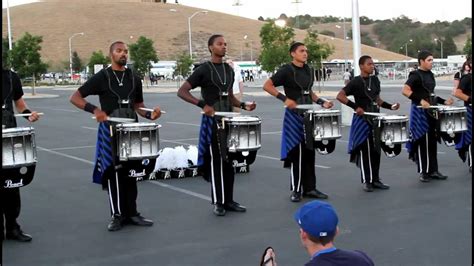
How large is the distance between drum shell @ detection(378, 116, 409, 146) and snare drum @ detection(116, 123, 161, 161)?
335 centimetres

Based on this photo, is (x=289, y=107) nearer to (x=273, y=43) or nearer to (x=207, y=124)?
(x=207, y=124)

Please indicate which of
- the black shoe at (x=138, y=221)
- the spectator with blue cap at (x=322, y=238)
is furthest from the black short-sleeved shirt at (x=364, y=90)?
the spectator with blue cap at (x=322, y=238)

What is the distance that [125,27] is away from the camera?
145 meters

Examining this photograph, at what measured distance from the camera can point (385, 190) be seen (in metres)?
9.38

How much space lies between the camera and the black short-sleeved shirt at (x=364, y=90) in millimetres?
9203

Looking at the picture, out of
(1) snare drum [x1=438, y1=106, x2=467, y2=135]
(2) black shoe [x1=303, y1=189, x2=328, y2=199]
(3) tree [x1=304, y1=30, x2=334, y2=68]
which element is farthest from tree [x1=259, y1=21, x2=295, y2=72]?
(2) black shoe [x1=303, y1=189, x2=328, y2=199]

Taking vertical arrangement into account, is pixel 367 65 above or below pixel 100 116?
above

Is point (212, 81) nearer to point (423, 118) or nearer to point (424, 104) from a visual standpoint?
point (424, 104)

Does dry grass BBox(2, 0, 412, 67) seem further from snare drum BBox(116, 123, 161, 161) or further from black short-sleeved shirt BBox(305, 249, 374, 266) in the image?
black short-sleeved shirt BBox(305, 249, 374, 266)

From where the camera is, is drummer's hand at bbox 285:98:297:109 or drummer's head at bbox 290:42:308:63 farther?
drummer's head at bbox 290:42:308:63

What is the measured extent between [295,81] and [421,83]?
7.13 feet

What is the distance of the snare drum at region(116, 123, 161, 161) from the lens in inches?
278

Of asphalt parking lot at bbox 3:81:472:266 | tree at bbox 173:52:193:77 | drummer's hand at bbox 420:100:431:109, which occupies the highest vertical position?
tree at bbox 173:52:193:77

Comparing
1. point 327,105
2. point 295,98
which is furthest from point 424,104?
point 295,98
